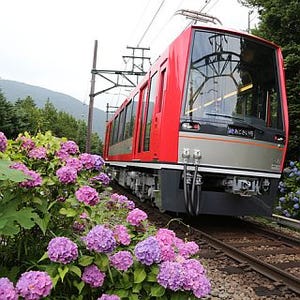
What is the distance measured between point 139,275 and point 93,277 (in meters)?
0.20

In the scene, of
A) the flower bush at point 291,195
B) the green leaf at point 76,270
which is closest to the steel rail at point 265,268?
the green leaf at point 76,270

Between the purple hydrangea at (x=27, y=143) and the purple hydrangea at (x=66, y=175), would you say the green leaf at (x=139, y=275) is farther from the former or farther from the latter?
the purple hydrangea at (x=27, y=143)

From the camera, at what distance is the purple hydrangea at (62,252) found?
1777mm

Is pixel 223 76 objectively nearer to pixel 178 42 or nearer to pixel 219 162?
pixel 178 42

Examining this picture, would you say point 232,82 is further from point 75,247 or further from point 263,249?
point 75,247

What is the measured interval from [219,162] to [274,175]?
3.41ft

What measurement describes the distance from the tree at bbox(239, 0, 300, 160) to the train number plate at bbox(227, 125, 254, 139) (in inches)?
178

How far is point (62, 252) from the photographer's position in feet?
5.83

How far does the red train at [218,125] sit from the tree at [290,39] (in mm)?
4200

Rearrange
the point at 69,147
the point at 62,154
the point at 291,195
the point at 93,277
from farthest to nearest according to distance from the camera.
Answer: the point at 291,195
the point at 69,147
the point at 62,154
the point at 93,277

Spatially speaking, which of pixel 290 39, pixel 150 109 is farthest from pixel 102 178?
pixel 290 39

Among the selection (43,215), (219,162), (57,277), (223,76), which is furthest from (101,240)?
(223,76)

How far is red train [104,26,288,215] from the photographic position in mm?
6215

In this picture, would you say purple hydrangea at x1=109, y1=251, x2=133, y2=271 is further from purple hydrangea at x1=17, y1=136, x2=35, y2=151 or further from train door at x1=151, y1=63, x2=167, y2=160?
train door at x1=151, y1=63, x2=167, y2=160
